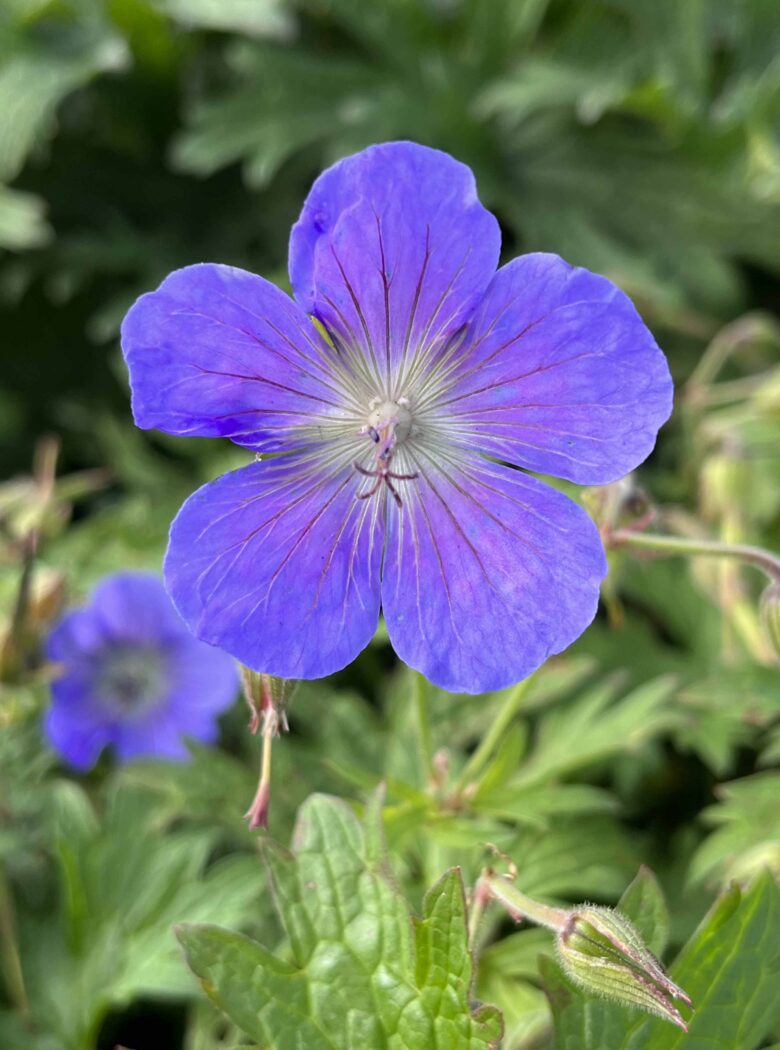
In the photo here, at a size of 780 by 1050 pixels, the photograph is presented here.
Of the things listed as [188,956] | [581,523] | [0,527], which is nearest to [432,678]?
[581,523]

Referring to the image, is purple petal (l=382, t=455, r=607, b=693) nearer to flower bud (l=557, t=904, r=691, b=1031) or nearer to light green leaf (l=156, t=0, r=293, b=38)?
flower bud (l=557, t=904, r=691, b=1031)

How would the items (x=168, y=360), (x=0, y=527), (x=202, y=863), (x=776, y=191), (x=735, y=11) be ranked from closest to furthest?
(x=168, y=360), (x=202, y=863), (x=0, y=527), (x=776, y=191), (x=735, y=11)

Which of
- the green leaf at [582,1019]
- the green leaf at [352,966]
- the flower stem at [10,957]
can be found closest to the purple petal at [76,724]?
the flower stem at [10,957]

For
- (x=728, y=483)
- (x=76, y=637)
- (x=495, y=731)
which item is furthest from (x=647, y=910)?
(x=76, y=637)

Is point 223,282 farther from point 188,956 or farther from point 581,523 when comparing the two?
point 188,956

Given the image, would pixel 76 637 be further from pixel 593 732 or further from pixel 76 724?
pixel 593 732

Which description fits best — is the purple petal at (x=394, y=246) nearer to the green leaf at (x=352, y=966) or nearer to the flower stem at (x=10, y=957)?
the green leaf at (x=352, y=966)
